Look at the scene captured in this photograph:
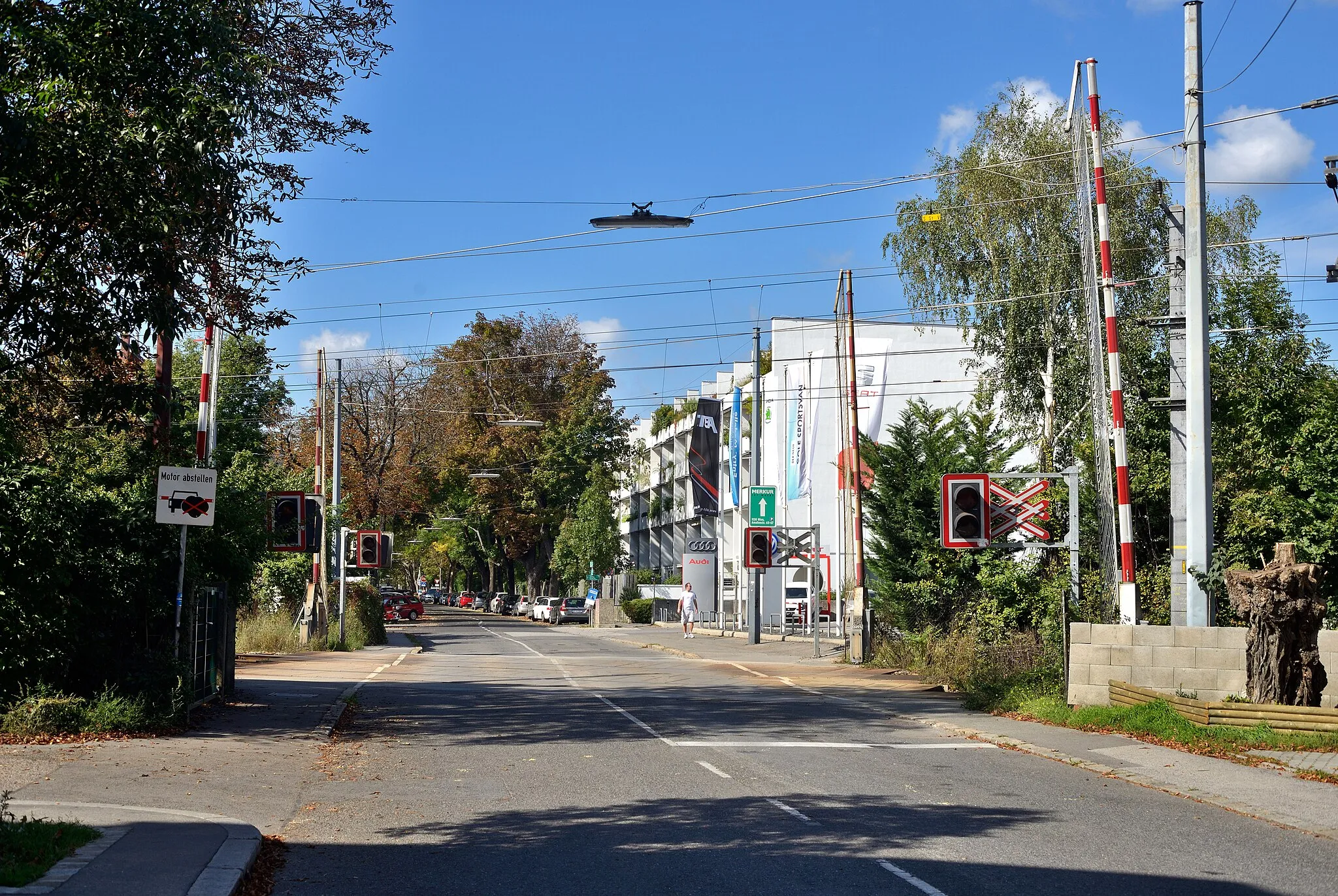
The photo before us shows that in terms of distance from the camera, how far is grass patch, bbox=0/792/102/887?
700 cm

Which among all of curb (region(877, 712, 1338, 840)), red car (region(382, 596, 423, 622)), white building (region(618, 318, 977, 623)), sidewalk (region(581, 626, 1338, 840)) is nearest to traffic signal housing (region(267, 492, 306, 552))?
sidewalk (region(581, 626, 1338, 840))

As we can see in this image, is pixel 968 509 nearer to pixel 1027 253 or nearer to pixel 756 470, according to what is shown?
pixel 1027 253

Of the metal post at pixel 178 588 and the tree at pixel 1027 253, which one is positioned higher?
the tree at pixel 1027 253

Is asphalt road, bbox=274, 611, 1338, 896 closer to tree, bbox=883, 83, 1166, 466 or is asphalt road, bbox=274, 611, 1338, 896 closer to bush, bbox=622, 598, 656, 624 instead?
tree, bbox=883, 83, 1166, 466

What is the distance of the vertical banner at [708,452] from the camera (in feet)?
205

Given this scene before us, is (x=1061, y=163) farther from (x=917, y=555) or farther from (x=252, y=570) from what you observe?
(x=252, y=570)

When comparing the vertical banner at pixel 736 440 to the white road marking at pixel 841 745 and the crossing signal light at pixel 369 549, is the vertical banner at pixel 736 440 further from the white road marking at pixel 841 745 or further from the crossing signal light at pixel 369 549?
the white road marking at pixel 841 745

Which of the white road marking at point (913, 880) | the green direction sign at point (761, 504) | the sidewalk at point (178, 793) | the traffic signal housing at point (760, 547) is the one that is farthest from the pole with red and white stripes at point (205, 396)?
the green direction sign at point (761, 504)

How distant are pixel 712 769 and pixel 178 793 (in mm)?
5119

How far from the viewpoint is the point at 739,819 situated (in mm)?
10117

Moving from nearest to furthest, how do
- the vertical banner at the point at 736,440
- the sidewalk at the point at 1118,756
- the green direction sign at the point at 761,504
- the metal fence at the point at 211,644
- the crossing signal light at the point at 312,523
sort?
the sidewalk at the point at 1118,756 < the metal fence at the point at 211,644 < the crossing signal light at the point at 312,523 < the green direction sign at the point at 761,504 < the vertical banner at the point at 736,440

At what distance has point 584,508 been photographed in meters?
71.9

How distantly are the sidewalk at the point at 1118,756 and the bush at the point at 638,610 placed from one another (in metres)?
43.7

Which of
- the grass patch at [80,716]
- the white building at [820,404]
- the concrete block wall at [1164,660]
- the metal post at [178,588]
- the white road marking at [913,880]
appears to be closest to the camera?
the white road marking at [913,880]
